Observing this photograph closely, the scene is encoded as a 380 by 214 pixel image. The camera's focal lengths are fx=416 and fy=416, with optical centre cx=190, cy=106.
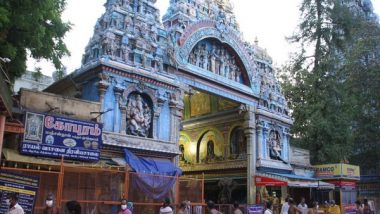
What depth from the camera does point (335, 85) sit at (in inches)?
1190

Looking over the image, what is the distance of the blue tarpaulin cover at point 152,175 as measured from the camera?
1423 centimetres

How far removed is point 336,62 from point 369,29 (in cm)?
472

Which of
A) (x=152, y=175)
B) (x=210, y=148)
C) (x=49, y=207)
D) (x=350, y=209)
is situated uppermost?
(x=210, y=148)

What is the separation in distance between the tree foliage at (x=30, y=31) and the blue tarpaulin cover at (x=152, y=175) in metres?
4.72

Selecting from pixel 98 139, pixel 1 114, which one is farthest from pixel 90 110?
pixel 1 114

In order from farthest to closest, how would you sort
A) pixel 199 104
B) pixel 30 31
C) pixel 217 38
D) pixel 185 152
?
pixel 185 152 → pixel 199 104 → pixel 217 38 → pixel 30 31

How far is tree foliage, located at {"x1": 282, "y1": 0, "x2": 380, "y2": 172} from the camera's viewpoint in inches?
1163

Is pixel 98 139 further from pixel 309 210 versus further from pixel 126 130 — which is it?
pixel 309 210

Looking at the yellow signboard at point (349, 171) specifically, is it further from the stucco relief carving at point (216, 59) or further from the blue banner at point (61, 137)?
the blue banner at point (61, 137)

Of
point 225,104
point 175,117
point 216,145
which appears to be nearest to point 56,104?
point 175,117

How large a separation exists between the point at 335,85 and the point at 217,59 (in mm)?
11327

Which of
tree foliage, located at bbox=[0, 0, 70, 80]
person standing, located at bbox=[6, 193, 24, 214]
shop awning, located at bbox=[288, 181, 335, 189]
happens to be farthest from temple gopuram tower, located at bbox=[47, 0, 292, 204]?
person standing, located at bbox=[6, 193, 24, 214]

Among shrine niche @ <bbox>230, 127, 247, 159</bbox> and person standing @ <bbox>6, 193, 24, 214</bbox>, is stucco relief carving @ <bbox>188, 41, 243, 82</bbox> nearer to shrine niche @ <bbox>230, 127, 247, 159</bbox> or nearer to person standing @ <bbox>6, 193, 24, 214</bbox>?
shrine niche @ <bbox>230, 127, 247, 159</bbox>

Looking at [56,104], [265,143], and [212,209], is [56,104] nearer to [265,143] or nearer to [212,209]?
[212,209]
